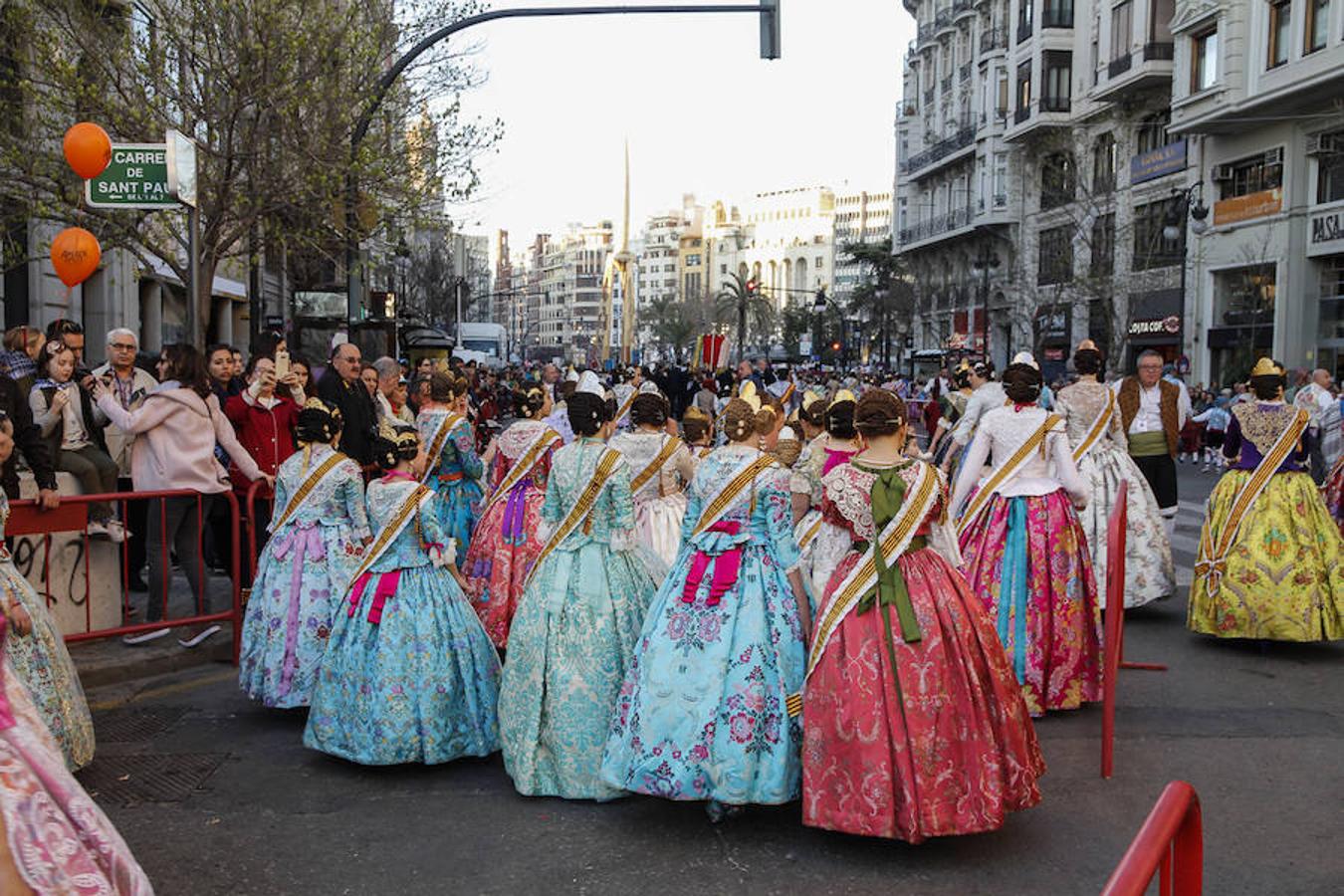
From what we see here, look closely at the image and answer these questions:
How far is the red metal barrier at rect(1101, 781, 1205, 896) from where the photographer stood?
2039 mm

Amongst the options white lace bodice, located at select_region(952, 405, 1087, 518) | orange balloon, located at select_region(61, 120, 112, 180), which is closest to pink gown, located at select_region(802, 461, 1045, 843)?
white lace bodice, located at select_region(952, 405, 1087, 518)

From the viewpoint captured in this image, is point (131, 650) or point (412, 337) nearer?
point (131, 650)

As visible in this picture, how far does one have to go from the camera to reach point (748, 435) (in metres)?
5.35

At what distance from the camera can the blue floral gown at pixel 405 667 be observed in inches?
222

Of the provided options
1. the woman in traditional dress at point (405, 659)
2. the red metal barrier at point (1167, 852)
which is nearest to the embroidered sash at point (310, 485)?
the woman in traditional dress at point (405, 659)

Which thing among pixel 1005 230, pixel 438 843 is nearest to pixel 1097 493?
pixel 438 843

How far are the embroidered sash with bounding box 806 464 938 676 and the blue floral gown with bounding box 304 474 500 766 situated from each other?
1.77 m

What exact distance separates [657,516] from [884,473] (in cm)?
373

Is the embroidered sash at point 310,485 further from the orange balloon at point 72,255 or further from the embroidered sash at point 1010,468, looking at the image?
the orange balloon at point 72,255

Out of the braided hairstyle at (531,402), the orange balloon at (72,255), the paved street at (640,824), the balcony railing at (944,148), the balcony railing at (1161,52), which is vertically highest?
the balcony railing at (944,148)

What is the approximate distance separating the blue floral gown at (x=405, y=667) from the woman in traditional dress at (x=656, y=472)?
37.4 inches

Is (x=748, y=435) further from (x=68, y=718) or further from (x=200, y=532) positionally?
(x=200, y=532)

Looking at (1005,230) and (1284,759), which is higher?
(1005,230)

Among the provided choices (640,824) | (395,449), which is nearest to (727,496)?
(640,824)
